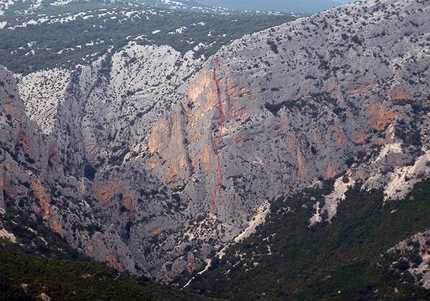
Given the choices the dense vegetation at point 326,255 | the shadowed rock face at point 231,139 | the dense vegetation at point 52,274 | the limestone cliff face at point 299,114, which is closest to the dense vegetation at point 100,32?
the shadowed rock face at point 231,139

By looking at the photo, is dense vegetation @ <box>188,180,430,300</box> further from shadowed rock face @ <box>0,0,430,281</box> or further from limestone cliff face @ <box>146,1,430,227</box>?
limestone cliff face @ <box>146,1,430,227</box>

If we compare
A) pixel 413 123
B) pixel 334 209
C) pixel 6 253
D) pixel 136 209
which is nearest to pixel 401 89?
pixel 413 123

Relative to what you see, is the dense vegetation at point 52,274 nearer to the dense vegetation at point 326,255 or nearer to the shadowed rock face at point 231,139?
the shadowed rock face at point 231,139

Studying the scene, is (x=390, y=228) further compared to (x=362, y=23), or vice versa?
(x=362, y=23)

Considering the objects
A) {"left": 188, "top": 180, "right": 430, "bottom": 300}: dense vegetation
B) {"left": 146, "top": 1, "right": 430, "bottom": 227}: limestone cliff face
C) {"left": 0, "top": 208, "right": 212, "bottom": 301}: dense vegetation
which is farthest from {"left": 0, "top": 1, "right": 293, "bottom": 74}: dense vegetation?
{"left": 0, "top": 208, "right": 212, "bottom": 301}: dense vegetation

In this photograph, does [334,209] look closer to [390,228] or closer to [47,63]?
[390,228]

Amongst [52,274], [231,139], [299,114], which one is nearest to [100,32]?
[231,139]

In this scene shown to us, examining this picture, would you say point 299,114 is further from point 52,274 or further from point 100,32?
point 100,32

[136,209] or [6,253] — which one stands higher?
[6,253]
